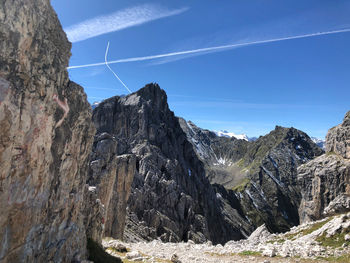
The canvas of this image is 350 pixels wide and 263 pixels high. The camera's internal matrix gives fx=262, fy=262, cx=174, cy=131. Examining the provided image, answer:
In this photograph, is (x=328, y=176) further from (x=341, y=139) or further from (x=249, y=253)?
(x=249, y=253)

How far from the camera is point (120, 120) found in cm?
15500

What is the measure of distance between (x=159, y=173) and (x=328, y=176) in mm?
72055

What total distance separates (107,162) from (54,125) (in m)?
51.9

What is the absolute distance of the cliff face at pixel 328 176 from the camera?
88.5 metres

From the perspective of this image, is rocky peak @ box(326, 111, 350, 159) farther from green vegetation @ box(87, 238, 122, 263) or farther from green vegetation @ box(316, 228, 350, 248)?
green vegetation @ box(87, 238, 122, 263)

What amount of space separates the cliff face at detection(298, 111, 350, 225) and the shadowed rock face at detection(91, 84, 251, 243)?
48.5m

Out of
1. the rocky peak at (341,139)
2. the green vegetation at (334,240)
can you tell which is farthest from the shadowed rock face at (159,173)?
the rocky peak at (341,139)

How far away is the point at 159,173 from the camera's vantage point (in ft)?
424

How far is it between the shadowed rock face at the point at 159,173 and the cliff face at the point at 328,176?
48.5 metres

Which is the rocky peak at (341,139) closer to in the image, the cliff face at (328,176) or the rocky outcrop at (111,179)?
the cliff face at (328,176)

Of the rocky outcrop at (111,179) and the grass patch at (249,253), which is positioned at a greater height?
the rocky outcrop at (111,179)

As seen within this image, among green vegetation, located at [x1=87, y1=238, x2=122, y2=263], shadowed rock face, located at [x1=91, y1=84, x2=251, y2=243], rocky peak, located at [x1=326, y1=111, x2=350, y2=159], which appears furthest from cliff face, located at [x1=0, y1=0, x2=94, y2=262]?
rocky peak, located at [x1=326, y1=111, x2=350, y2=159]

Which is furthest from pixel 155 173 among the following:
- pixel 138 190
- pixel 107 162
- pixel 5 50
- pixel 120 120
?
pixel 5 50

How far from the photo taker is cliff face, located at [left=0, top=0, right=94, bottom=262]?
13148mm
